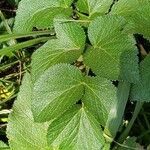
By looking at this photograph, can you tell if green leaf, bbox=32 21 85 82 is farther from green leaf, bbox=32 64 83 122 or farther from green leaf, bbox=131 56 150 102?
green leaf, bbox=131 56 150 102

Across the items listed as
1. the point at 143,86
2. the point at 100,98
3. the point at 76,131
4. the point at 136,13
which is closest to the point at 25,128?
the point at 76,131

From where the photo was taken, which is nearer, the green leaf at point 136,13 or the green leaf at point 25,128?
the green leaf at point 136,13

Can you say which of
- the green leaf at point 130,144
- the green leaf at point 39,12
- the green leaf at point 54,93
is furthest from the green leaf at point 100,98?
the green leaf at point 39,12

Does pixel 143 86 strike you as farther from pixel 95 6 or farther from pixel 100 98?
pixel 95 6

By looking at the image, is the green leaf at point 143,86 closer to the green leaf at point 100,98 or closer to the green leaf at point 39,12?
the green leaf at point 100,98

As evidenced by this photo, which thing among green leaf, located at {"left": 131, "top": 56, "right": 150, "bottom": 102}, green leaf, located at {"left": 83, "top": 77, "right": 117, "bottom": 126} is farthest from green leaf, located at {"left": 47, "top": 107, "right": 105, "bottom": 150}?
green leaf, located at {"left": 131, "top": 56, "right": 150, "bottom": 102}

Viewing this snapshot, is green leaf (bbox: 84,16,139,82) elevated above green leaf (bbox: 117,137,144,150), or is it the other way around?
green leaf (bbox: 84,16,139,82)

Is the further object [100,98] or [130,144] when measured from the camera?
[130,144]
